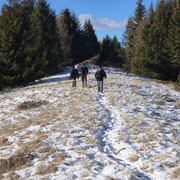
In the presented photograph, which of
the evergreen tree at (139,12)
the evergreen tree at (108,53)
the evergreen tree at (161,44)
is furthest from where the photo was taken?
the evergreen tree at (108,53)

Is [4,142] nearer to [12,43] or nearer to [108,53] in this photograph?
[12,43]

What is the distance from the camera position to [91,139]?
23.2 feet

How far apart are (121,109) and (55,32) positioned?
24009mm

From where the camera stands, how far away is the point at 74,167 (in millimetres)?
5258

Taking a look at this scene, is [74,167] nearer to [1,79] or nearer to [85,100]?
[85,100]

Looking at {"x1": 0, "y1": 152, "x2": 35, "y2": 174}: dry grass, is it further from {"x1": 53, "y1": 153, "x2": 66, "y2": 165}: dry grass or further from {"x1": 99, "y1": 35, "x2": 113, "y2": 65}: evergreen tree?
{"x1": 99, "y1": 35, "x2": 113, "y2": 65}: evergreen tree

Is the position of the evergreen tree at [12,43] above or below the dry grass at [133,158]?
above

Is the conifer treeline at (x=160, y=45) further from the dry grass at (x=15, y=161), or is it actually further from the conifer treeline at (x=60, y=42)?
the dry grass at (x=15, y=161)

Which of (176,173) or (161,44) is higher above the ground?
(161,44)

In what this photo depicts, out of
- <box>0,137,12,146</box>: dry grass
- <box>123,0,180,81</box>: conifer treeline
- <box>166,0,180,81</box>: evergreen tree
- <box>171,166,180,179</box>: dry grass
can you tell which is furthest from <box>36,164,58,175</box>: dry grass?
<box>166,0,180,81</box>: evergreen tree

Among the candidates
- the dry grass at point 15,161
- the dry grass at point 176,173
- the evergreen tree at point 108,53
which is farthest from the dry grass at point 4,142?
the evergreen tree at point 108,53

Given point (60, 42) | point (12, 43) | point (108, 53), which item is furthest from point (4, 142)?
point (108, 53)

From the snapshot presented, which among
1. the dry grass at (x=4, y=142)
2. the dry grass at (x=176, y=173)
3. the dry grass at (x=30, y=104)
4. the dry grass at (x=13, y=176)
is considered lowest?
the dry grass at (x=4, y=142)

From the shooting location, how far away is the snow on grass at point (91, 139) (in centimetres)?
511
